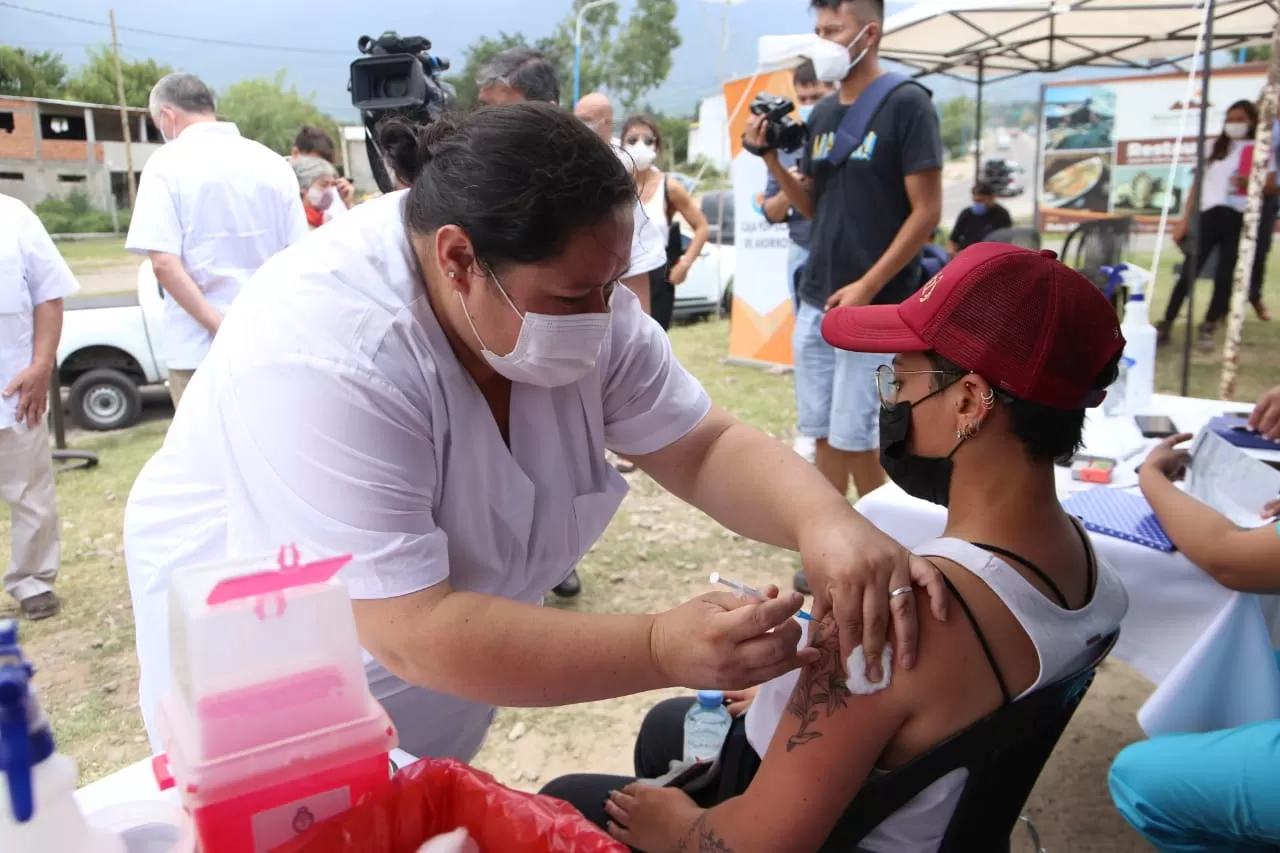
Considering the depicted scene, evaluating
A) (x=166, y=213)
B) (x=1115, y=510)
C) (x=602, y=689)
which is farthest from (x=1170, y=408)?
(x=166, y=213)

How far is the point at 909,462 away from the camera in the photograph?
142 cm

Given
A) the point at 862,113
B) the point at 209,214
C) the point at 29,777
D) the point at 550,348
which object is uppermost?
the point at 862,113

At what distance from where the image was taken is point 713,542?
4129 millimetres

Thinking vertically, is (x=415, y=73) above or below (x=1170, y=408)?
above

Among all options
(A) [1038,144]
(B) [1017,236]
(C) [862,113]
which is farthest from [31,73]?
(A) [1038,144]

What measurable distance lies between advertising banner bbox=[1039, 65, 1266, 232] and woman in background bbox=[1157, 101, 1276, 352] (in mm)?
3909

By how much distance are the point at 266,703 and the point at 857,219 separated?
9.61 ft

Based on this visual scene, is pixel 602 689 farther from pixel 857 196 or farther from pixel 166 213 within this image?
pixel 166 213

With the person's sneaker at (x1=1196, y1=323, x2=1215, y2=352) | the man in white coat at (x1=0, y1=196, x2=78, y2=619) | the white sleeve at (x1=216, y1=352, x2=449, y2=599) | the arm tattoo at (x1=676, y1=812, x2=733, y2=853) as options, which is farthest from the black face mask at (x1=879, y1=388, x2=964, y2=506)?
the person's sneaker at (x1=1196, y1=323, x2=1215, y2=352)

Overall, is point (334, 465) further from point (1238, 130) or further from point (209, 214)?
point (1238, 130)

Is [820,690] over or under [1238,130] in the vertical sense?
under

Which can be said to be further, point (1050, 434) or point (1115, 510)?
point (1115, 510)

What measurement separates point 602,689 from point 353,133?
549 centimetres

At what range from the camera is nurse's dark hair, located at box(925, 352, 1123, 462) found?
1.25 metres
